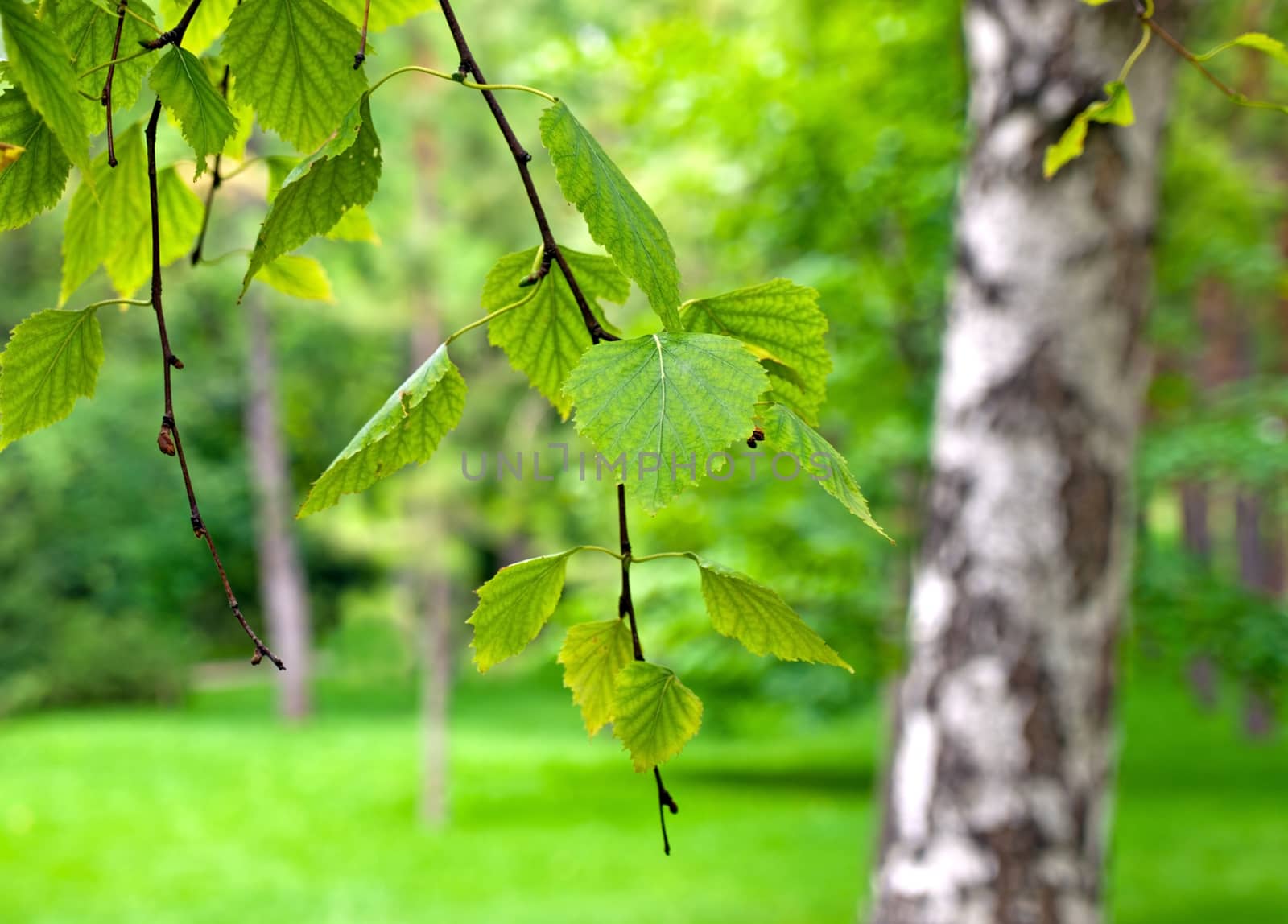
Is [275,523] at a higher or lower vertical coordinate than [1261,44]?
higher

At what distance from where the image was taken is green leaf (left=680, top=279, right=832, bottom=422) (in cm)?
57

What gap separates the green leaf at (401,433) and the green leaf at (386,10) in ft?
0.90

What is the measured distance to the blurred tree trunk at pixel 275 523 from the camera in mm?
16812

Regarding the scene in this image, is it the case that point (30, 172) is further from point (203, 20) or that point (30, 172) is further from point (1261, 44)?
point (1261, 44)

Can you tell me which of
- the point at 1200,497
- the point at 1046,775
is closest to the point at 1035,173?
the point at 1046,775

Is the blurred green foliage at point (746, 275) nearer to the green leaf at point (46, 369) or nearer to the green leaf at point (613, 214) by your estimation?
the green leaf at point (46, 369)

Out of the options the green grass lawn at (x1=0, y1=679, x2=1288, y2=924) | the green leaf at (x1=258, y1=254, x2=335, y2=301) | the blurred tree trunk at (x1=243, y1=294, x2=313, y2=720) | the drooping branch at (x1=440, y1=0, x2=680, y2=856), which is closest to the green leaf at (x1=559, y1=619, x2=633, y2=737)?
the drooping branch at (x1=440, y1=0, x2=680, y2=856)

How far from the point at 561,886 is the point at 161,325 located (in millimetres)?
9627

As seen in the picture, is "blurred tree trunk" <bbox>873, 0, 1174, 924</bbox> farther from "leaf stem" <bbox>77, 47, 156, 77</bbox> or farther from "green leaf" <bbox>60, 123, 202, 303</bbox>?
"leaf stem" <bbox>77, 47, 156, 77</bbox>

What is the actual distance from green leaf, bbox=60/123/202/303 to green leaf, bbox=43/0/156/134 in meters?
0.09

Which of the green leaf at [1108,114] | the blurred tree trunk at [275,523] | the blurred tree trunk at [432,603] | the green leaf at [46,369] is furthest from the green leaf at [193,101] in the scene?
the blurred tree trunk at [275,523]

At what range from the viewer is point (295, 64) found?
57cm

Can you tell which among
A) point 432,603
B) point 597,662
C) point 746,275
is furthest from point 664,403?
point 432,603

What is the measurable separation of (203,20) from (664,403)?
44cm
